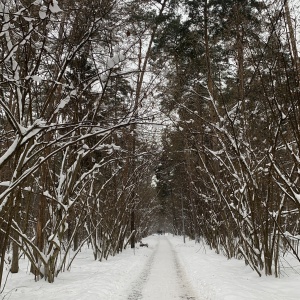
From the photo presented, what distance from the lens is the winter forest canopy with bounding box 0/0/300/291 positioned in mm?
3674

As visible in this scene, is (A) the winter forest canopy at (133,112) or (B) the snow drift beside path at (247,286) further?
(B) the snow drift beside path at (247,286)

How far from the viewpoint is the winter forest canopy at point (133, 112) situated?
3.67 m

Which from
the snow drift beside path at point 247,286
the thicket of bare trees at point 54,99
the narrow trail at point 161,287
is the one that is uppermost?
the thicket of bare trees at point 54,99

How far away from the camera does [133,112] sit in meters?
3.58

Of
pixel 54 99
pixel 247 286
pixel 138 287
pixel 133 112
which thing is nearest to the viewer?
pixel 133 112

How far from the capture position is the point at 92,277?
6.63 metres

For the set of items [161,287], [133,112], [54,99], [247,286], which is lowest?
[161,287]

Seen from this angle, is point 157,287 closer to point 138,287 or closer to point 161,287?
point 161,287

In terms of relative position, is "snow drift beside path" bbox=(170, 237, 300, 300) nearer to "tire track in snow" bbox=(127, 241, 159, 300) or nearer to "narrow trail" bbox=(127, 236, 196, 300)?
"narrow trail" bbox=(127, 236, 196, 300)

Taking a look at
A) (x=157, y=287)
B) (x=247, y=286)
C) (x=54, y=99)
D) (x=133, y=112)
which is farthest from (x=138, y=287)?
(x=54, y=99)

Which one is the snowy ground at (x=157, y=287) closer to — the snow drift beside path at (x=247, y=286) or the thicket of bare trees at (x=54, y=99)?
the snow drift beside path at (x=247, y=286)

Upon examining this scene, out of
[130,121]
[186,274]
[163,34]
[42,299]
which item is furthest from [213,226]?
[130,121]

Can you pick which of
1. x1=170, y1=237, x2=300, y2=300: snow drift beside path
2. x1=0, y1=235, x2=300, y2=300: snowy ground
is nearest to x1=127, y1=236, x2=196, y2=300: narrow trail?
x1=0, y1=235, x2=300, y2=300: snowy ground

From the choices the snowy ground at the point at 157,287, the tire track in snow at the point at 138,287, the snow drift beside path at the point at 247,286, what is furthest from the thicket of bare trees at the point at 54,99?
the snow drift beside path at the point at 247,286
